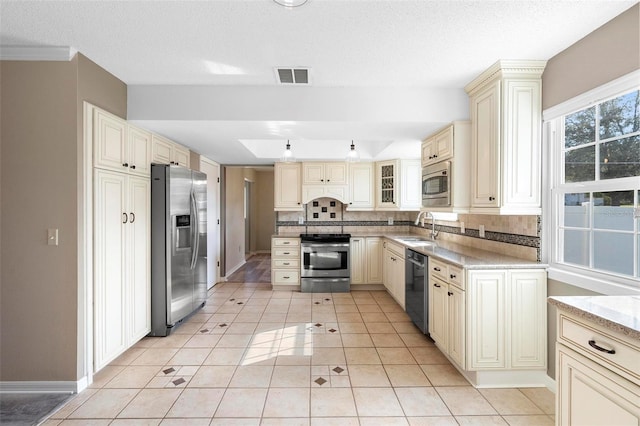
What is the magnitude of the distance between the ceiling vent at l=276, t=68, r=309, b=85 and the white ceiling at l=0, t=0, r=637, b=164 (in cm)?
7

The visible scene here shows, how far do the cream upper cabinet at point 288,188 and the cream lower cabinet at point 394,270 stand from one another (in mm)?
1628

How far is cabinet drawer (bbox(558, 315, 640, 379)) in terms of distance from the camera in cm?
103

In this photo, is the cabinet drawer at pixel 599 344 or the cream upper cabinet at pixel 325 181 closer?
the cabinet drawer at pixel 599 344

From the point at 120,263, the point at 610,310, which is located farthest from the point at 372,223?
the point at 610,310

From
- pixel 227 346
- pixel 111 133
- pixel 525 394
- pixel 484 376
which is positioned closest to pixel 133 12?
pixel 111 133

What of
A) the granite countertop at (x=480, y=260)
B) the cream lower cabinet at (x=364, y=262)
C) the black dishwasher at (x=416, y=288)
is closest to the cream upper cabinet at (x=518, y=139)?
the granite countertop at (x=480, y=260)

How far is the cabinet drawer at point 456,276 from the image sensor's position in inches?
88.1

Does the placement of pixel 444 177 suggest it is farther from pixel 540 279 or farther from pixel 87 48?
pixel 87 48

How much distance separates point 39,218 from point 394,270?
3704 millimetres

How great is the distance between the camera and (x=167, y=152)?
3.32 metres

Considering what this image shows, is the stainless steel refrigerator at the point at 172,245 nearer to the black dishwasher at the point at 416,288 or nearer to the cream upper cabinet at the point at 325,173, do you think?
the cream upper cabinet at the point at 325,173

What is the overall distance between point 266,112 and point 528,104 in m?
2.10

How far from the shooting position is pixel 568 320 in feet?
4.25

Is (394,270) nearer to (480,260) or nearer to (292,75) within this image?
(480,260)
